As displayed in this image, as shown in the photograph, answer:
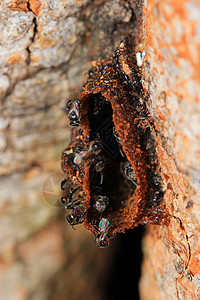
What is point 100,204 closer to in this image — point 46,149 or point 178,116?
point 178,116

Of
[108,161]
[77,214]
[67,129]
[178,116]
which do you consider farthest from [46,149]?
[178,116]

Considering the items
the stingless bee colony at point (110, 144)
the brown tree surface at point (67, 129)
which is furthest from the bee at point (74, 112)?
the brown tree surface at point (67, 129)

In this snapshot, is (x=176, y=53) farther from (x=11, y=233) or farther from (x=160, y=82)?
(x=11, y=233)

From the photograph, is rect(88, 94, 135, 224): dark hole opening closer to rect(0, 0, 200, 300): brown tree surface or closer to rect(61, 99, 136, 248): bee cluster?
rect(61, 99, 136, 248): bee cluster

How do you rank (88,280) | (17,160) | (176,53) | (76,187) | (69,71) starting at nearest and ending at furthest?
(176,53) < (76,187) < (69,71) < (17,160) < (88,280)

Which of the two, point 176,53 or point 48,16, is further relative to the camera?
point 48,16

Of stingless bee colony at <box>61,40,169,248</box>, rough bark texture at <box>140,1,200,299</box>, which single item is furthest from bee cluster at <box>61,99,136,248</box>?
A: rough bark texture at <box>140,1,200,299</box>

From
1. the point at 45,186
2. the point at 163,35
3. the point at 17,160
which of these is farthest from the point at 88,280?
the point at 163,35
